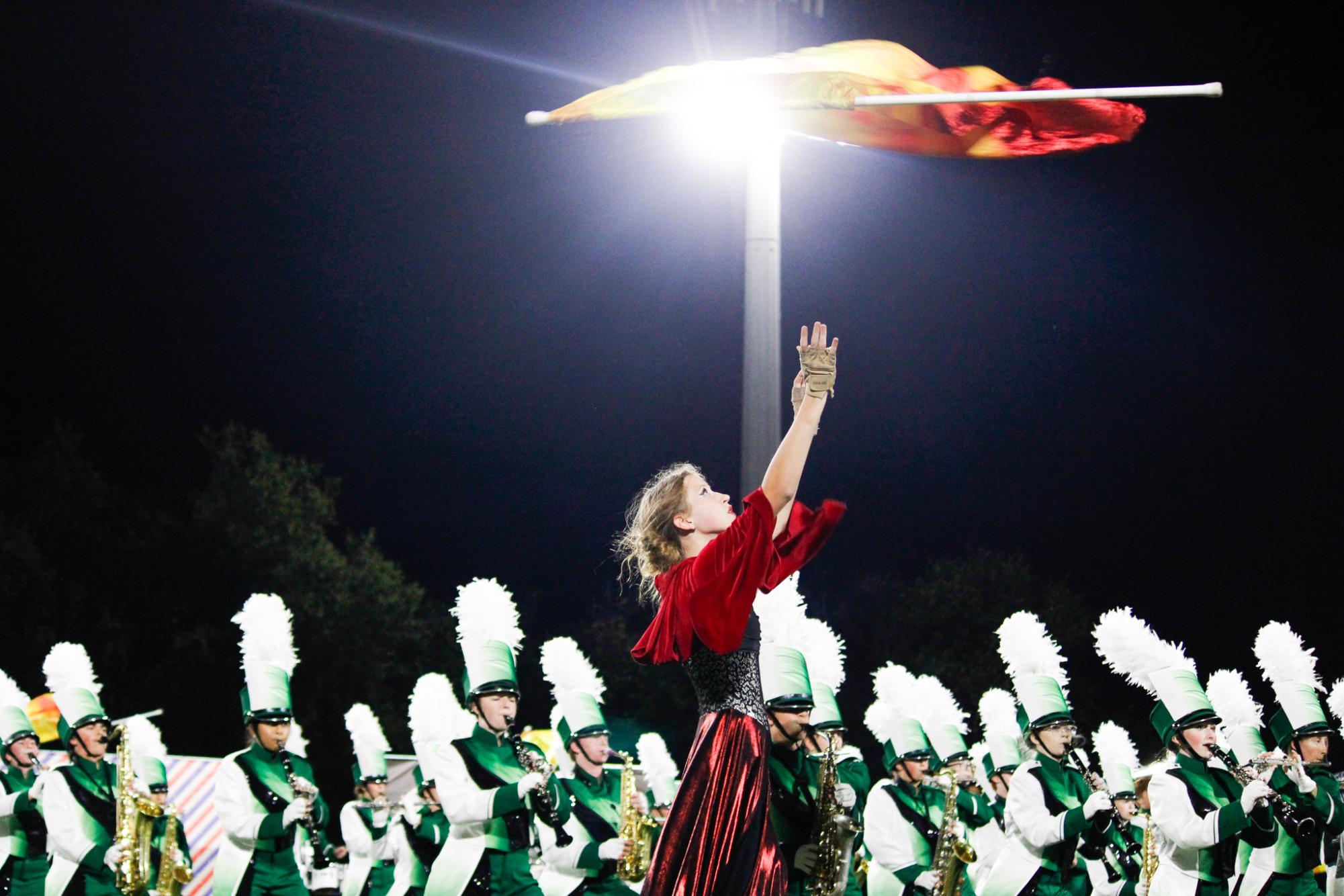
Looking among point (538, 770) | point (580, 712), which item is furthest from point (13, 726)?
point (538, 770)

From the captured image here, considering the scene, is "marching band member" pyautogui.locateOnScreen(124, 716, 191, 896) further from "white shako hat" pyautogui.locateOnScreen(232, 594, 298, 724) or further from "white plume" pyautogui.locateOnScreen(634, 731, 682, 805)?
"white plume" pyautogui.locateOnScreen(634, 731, 682, 805)

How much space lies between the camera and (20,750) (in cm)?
1300

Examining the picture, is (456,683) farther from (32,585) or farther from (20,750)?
(20,750)

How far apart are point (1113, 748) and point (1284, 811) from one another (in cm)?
280

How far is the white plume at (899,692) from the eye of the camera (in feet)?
40.3

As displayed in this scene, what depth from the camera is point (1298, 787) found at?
9.58 m

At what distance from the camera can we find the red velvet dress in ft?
14.4

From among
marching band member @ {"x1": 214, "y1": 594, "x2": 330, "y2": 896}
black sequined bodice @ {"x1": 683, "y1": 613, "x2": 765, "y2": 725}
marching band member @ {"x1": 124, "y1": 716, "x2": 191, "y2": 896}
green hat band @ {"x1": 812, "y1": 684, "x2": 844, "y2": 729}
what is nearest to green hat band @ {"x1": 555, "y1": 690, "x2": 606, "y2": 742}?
marching band member @ {"x1": 214, "y1": 594, "x2": 330, "y2": 896}

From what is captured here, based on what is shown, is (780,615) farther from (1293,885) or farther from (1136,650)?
(1293,885)

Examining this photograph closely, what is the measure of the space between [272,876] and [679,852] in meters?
6.32

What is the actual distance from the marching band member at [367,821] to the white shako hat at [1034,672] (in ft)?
20.2

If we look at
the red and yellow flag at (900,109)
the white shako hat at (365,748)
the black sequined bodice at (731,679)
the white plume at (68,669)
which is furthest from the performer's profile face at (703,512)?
the white shako hat at (365,748)

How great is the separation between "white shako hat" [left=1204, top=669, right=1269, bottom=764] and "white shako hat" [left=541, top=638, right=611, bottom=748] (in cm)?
460

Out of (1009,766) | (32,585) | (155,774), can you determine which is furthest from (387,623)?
(1009,766)
